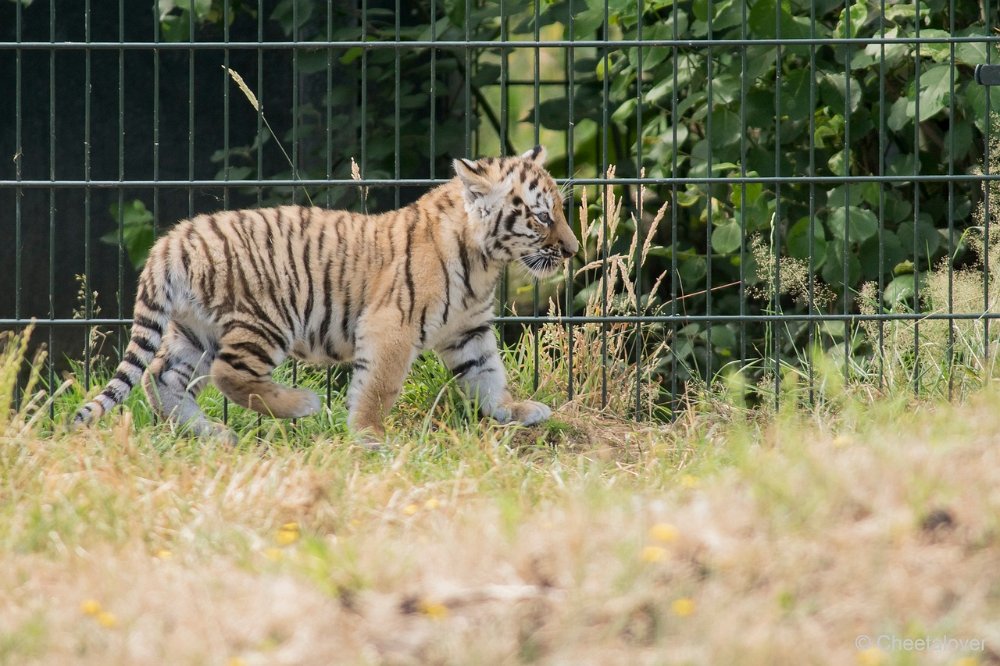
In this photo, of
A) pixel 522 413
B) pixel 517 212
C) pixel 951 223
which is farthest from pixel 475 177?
pixel 951 223

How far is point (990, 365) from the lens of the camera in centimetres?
509

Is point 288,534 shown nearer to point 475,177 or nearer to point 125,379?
point 125,379

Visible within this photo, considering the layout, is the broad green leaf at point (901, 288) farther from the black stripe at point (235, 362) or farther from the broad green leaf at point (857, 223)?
the black stripe at point (235, 362)

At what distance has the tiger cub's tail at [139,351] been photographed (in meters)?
4.79

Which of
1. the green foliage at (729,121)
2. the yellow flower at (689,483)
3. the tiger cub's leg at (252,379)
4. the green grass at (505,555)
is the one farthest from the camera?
the green foliage at (729,121)

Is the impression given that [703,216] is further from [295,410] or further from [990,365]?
[295,410]

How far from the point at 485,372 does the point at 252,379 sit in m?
0.88

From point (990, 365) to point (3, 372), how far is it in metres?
3.51

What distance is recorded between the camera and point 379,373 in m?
4.86

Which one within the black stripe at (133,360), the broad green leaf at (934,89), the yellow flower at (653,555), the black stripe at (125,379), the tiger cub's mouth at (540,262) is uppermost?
the broad green leaf at (934,89)

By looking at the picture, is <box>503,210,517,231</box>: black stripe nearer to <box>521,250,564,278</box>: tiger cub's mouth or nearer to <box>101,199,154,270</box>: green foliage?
<box>521,250,564,278</box>: tiger cub's mouth

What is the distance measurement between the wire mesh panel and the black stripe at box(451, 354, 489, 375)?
0.23m

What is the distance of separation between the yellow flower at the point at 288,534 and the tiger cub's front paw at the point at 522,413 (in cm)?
162

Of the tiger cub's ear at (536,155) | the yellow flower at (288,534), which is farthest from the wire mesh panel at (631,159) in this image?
the yellow flower at (288,534)
